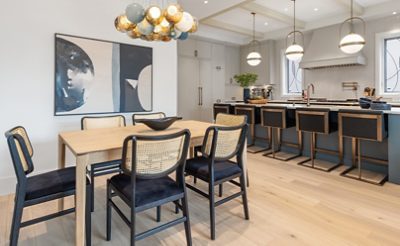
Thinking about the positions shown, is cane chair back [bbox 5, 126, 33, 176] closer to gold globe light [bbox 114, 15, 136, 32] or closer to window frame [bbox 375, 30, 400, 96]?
gold globe light [bbox 114, 15, 136, 32]

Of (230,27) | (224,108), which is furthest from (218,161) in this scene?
(230,27)

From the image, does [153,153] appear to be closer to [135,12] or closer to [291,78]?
[135,12]

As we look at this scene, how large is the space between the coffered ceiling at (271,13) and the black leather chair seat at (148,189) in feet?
11.3

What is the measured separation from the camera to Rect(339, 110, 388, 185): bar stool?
2.94m

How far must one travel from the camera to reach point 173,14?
7.27 ft

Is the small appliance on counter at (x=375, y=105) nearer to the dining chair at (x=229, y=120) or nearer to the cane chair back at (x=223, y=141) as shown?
the dining chair at (x=229, y=120)

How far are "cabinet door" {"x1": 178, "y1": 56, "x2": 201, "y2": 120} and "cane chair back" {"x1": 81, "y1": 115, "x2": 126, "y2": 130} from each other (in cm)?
374

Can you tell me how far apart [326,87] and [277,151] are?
313 centimetres

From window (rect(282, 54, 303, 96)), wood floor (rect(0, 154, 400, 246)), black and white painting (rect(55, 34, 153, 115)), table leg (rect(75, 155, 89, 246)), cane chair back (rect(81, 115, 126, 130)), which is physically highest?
window (rect(282, 54, 303, 96))

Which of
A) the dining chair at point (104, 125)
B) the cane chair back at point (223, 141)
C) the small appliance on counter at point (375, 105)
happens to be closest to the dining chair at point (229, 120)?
the cane chair back at point (223, 141)

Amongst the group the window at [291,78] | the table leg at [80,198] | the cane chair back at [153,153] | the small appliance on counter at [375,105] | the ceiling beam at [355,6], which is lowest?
the table leg at [80,198]

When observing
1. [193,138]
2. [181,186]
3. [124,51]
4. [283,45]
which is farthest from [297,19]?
[181,186]

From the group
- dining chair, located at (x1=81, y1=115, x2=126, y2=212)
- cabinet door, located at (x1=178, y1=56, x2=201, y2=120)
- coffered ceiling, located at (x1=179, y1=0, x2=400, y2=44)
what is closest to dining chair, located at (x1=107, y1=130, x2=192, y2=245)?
dining chair, located at (x1=81, y1=115, x2=126, y2=212)

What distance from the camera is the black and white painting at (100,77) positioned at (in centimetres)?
323
